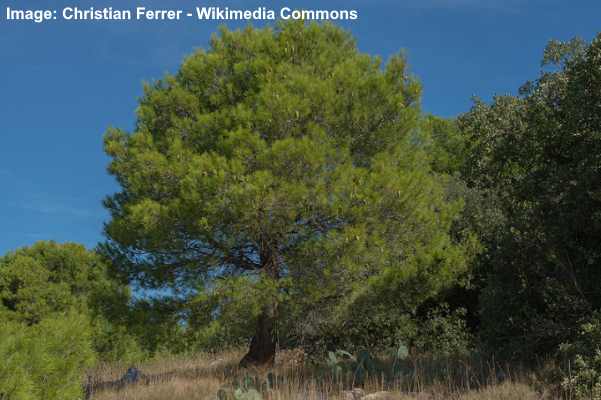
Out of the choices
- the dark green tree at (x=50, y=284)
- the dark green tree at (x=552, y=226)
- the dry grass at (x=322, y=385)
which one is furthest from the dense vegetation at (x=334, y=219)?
the dark green tree at (x=50, y=284)

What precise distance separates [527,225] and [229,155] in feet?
19.0

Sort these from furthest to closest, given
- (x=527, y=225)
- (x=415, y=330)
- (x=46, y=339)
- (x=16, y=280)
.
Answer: (x=16, y=280), (x=415, y=330), (x=527, y=225), (x=46, y=339)

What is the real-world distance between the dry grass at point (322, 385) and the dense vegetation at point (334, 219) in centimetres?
68

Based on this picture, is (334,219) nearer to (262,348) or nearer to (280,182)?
(280,182)

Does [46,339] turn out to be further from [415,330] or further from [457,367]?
[415,330]

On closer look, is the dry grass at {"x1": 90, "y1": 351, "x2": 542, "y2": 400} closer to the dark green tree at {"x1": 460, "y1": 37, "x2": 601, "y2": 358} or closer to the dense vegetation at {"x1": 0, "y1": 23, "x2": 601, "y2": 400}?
the dense vegetation at {"x1": 0, "y1": 23, "x2": 601, "y2": 400}

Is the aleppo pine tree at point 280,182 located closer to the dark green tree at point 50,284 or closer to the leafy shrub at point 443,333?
the leafy shrub at point 443,333

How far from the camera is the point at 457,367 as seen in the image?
12367 millimetres

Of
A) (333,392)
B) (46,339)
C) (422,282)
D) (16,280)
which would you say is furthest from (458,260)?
(16,280)

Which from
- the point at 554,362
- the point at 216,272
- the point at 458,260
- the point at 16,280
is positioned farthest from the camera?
the point at 16,280

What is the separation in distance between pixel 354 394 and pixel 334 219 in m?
3.90

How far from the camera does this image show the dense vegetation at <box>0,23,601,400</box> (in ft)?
33.1

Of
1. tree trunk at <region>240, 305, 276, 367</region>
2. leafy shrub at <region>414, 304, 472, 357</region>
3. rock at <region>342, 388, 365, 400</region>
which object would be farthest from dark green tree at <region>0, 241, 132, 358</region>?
rock at <region>342, 388, 365, 400</region>

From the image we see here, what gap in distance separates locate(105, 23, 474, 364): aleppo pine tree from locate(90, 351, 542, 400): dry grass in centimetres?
135
